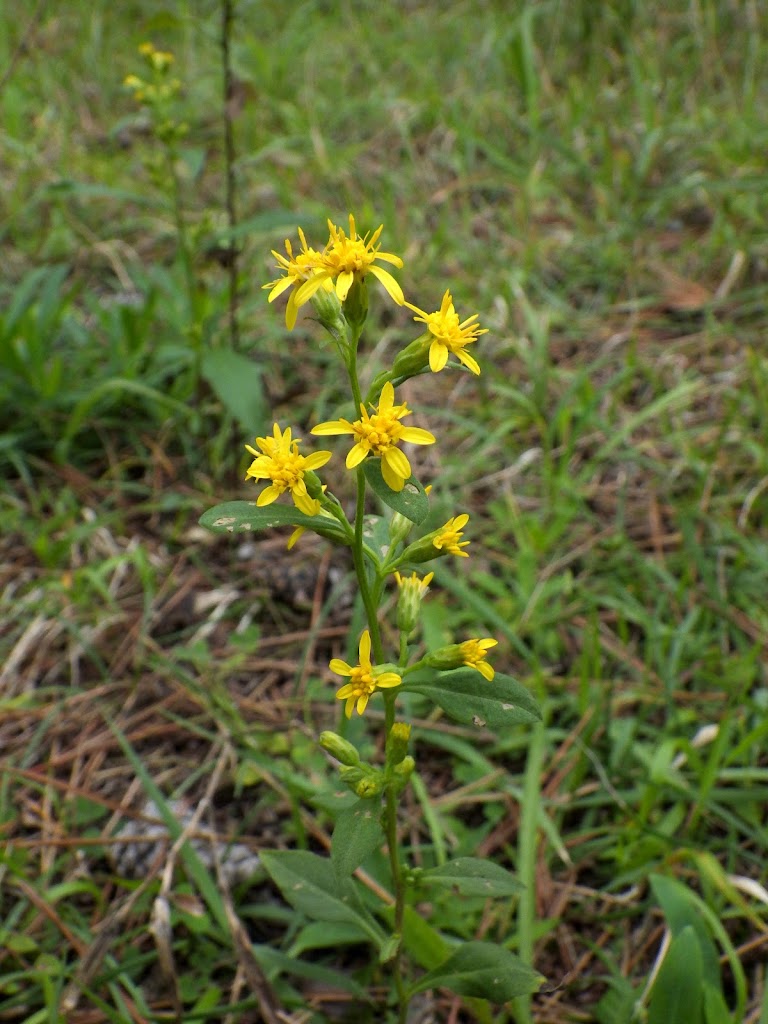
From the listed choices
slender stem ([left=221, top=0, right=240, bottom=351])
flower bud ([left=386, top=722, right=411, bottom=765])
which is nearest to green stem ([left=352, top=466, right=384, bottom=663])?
flower bud ([left=386, top=722, right=411, bottom=765])

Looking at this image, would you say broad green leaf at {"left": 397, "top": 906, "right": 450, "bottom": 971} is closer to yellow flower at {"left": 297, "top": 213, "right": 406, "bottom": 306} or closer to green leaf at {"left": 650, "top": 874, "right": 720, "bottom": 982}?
green leaf at {"left": 650, "top": 874, "right": 720, "bottom": 982}

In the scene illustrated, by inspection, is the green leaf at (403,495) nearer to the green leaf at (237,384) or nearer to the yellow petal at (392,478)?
the yellow petal at (392,478)

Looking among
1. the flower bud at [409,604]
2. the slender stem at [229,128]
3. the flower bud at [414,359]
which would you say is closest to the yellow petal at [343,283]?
the flower bud at [414,359]

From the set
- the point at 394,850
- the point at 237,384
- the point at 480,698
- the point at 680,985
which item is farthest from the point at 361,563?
the point at 237,384

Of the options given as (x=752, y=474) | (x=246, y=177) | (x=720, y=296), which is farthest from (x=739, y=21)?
(x=752, y=474)

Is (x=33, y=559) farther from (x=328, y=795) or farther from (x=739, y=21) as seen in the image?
(x=739, y=21)
